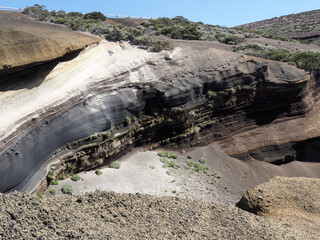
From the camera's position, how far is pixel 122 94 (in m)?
13.1

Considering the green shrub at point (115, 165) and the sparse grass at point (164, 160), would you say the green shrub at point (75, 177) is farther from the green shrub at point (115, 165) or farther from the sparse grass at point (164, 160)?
the sparse grass at point (164, 160)

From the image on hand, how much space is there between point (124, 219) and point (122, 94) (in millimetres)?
6388

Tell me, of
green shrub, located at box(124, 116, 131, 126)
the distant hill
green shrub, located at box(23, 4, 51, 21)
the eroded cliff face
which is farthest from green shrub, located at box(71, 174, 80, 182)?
the distant hill

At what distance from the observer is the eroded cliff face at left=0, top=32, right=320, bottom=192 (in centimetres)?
1002

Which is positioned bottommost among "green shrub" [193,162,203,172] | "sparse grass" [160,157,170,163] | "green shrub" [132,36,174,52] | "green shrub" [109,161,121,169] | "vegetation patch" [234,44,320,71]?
"green shrub" [193,162,203,172]

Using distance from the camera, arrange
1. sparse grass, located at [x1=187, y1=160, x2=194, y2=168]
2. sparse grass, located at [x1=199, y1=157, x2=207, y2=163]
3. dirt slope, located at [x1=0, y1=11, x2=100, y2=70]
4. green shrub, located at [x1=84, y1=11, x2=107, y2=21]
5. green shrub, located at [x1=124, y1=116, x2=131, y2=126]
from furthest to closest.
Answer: green shrub, located at [x1=84, y1=11, x2=107, y2=21], sparse grass, located at [x1=199, y1=157, x2=207, y2=163], sparse grass, located at [x1=187, y1=160, x2=194, y2=168], green shrub, located at [x1=124, y1=116, x2=131, y2=126], dirt slope, located at [x1=0, y1=11, x2=100, y2=70]

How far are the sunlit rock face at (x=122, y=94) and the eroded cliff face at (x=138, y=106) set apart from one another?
36 mm

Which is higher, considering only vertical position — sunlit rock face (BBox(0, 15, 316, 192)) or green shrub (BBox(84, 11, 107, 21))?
green shrub (BBox(84, 11, 107, 21))

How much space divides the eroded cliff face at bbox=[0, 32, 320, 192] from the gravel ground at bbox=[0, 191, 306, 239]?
7.97 ft

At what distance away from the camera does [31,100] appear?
10297 millimetres

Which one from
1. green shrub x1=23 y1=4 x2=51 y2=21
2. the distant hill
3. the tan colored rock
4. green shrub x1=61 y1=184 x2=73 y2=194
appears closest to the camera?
green shrub x1=61 y1=184 x2=73 y2=194

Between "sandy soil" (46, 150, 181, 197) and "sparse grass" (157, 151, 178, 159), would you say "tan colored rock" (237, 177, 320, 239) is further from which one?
"sparse grass" (157, 151, 178, 159)

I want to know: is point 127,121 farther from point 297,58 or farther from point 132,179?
point 297,58

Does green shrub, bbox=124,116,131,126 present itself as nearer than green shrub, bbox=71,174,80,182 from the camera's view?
No
